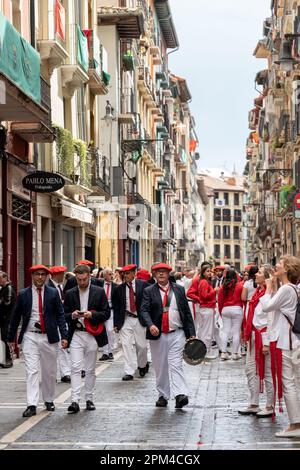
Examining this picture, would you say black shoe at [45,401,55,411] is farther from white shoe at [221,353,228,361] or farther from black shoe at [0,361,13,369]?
white shoe at [221,353,228,361]

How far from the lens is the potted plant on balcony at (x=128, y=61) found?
46.2m

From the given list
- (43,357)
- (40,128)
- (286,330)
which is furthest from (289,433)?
(40,128)

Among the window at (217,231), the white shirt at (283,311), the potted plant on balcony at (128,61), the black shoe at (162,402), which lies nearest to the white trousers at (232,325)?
the black shoe at (162,402)

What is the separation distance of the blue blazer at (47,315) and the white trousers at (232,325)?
771cm

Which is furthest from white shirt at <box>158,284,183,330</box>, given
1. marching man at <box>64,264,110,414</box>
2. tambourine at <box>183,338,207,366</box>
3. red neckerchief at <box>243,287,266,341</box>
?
red neckerchief at <box>243,287,266,341</box>

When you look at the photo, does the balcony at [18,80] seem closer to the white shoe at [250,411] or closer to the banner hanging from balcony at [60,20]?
the banner hanging from balcony at [60,20]

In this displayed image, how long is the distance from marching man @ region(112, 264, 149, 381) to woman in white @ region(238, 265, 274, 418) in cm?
520

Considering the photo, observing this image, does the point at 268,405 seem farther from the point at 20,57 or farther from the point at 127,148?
the point at 127,148

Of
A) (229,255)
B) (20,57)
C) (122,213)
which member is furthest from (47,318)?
(229,255)

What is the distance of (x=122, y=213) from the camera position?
44.7 metres

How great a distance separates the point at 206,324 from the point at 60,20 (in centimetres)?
1051

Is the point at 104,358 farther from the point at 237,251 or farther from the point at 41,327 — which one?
the point at 237,251

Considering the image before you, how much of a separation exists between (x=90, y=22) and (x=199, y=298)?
1797 centimetres

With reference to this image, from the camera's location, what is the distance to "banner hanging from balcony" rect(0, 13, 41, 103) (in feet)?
63.9
